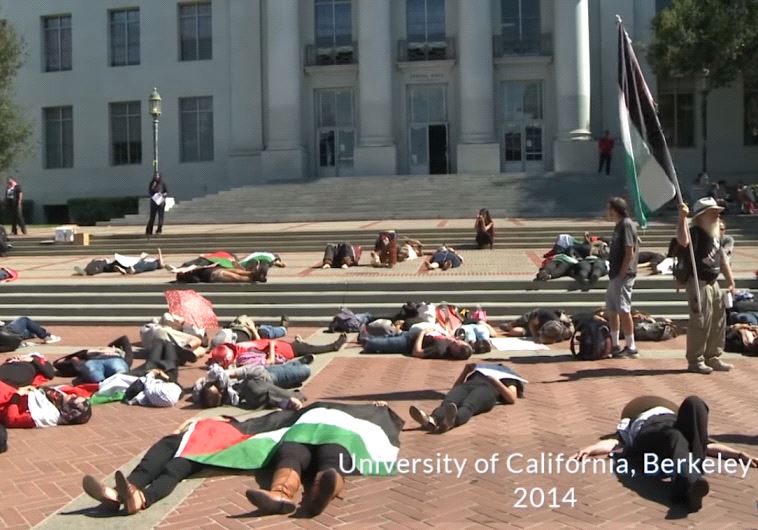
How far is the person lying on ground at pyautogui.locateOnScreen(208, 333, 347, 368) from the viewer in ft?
30.4

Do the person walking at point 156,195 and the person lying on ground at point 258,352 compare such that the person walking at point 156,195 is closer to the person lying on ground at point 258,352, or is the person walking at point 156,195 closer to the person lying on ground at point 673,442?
the person lying on ground at point 258,352

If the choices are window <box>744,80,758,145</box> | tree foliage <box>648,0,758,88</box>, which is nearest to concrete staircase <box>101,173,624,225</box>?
tree foliage <box>648,0,758,88</box>

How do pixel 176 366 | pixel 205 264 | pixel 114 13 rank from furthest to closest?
pixel 114 13 → pixel 205 264 → pixel 176 366

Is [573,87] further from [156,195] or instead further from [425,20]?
[156,195]

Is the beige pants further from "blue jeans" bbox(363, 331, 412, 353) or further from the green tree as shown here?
the green tree

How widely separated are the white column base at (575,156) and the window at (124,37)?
828 inches

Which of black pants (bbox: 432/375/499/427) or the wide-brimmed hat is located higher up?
the wide-brimmed hat

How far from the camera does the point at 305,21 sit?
38.9m

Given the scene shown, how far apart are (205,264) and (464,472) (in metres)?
11.0

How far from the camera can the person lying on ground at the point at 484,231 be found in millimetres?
20391

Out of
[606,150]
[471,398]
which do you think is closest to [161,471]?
[471,398]

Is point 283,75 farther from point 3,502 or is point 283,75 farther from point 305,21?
point 3,502

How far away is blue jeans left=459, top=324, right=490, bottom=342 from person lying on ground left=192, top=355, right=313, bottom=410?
119 inches

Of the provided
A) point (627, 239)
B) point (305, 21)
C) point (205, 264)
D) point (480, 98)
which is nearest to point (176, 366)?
point (627, 239)
